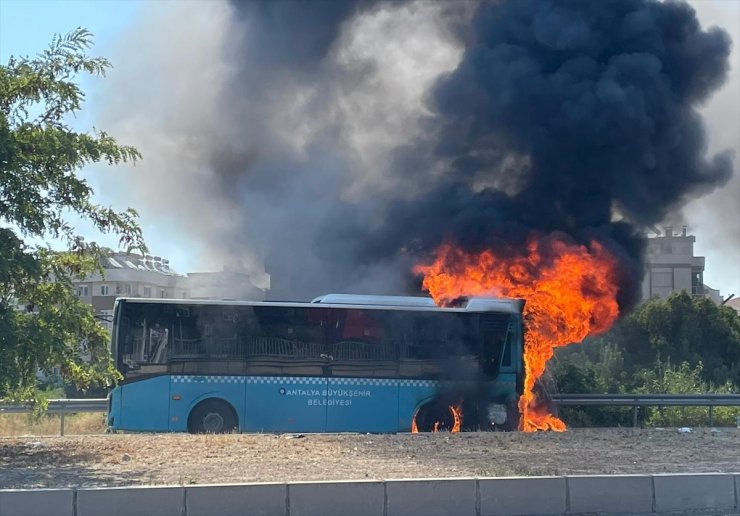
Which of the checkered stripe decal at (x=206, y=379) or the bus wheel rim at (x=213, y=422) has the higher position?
the checkered stripe decal at (x=206, y=379)

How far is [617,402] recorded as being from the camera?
1861cm

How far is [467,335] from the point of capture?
17156mm

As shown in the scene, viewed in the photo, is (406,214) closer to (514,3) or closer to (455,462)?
(514,3)

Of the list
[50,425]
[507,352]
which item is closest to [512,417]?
[507,352]

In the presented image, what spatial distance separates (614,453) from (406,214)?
11.7 m

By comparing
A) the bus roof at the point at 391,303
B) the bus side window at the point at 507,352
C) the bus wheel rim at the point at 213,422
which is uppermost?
the bus roof at the point at 391,303

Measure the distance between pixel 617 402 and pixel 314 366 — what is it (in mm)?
6921

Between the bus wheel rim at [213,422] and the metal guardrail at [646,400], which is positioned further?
the metal guardrail at [646,400]

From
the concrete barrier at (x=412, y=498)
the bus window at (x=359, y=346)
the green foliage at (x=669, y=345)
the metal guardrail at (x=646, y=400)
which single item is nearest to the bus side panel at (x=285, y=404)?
the bus window at (x=359, y=346)

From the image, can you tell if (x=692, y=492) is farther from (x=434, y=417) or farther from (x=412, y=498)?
(x=434, y=417)

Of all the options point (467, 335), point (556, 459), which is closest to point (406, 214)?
point (467, 335)

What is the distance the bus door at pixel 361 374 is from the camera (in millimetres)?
16500

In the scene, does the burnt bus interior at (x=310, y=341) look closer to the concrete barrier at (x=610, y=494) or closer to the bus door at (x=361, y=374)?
the bus door at (x=361, y=374)

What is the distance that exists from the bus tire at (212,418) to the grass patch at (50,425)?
3721mm
